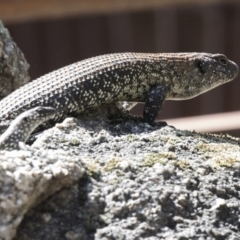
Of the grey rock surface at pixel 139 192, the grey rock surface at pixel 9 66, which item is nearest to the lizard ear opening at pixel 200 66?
the grey rock surface at pixel 9 66

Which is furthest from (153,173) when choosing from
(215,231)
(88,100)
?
(88,100)

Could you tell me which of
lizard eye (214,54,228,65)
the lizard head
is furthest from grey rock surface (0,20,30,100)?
lizard eye (214,54,228,65)

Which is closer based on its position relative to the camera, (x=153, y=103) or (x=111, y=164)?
(x=111, y=164)

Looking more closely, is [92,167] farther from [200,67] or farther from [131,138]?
[200,67]

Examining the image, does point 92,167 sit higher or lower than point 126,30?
higher

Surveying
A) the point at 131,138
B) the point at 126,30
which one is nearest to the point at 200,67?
the point at 131,138

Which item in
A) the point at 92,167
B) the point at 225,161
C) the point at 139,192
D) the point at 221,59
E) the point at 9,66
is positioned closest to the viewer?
the point at 139,192
